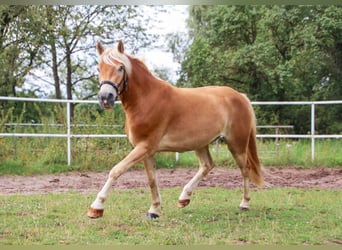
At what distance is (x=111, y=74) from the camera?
317 cm

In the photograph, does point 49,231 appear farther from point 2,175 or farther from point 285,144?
point 285,144

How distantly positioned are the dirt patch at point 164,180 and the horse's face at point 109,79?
2087 mm

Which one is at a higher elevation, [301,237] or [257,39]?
[257,39]

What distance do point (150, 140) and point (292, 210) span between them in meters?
1.47

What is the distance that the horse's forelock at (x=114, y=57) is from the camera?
319cm

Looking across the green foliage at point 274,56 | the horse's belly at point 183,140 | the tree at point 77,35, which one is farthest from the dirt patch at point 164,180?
the tree at point 77,35

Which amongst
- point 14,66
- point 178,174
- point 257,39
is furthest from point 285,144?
point 14,66

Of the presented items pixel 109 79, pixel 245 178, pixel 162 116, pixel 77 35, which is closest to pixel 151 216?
pixel 162 116

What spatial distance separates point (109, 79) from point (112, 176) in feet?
2.27

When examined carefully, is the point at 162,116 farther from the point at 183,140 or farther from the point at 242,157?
the point at 242,157

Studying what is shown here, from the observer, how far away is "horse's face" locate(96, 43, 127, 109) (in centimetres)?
308

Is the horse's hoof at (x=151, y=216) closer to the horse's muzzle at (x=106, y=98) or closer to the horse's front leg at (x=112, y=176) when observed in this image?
the horse's front leg at (x=112, y=176)

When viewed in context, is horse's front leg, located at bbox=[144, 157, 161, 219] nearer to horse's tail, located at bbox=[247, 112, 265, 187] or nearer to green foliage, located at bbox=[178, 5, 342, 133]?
horse's tail, located at bbox=[247, 112, 265, 187]

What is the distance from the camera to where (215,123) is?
12.2ft
